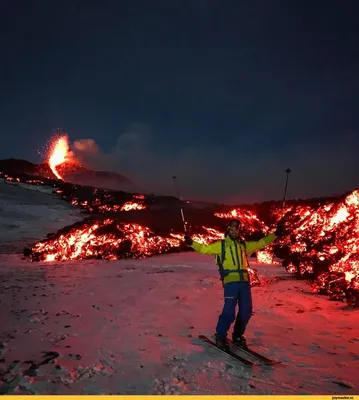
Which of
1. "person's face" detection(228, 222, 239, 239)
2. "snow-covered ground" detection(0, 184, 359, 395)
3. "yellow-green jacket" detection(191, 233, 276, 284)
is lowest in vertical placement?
"snow-covered ground" detection(0, 184, 359, 395)

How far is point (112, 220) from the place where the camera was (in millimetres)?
21250

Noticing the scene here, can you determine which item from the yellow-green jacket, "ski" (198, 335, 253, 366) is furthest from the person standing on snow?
"ski" (198, 335, 253, 366)

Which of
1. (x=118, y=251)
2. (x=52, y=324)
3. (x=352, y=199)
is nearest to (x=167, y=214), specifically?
(x=118, y=251)

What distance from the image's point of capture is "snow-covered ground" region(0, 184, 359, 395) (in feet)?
16.1

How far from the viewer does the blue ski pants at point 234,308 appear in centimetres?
623

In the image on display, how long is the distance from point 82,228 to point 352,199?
15107 millimetres

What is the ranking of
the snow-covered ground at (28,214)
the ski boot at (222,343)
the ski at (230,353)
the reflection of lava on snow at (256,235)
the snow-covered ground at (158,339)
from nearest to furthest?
the snow-covered ground at (158,339), the ski at (230,353), the ski boot at (222,343), the reflection of lava on snow at (256,235), the snow-covered ground at (28,214)

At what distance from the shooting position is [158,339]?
21.8 feet

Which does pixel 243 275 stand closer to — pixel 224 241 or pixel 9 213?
pixel 224 241

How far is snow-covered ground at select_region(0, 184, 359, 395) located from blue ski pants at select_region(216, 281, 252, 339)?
489mm

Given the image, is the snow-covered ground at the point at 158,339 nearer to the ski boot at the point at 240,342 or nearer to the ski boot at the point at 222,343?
the ski boot at the point at 222,343

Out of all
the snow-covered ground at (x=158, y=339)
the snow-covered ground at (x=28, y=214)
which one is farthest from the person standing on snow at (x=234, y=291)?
the snow-covered ground at (x=28, y=214)

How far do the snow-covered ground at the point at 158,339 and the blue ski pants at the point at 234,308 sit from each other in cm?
49

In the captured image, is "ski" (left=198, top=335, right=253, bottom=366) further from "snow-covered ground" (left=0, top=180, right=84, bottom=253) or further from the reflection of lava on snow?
"snow-covered ground" (left=0, top=180, right=84, bottom=253)
